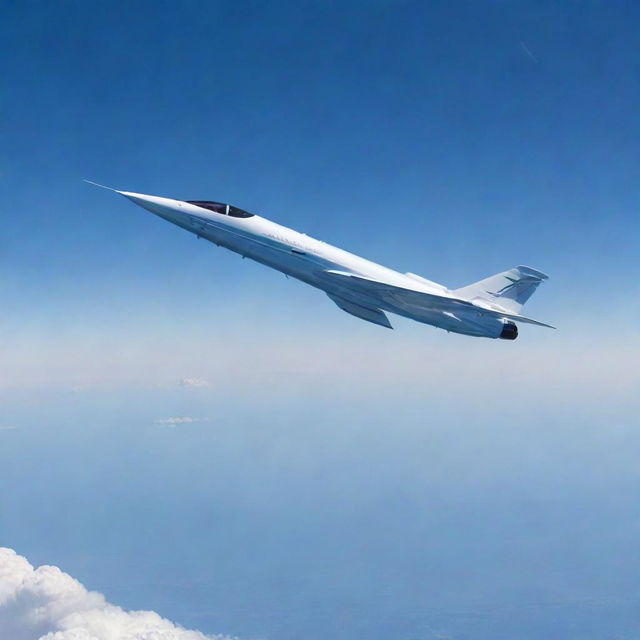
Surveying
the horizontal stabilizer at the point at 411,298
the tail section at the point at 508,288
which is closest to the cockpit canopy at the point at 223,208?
the horizontal stabilizer at the point at 411,298

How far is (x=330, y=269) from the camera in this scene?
17016 mm

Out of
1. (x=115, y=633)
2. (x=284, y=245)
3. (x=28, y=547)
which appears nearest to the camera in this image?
(x=284, y=245)

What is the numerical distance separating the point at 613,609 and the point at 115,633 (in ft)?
468

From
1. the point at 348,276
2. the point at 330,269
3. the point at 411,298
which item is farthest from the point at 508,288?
the point at 330,269

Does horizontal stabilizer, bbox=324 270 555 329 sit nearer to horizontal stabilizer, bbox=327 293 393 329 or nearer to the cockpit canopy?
horizontal stabilizer, bbox=327 293 393 329

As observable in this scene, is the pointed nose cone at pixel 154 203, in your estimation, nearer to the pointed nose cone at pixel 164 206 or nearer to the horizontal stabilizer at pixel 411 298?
the pointed nose cone at pixel 164 206

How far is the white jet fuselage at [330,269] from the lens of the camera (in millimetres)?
16578

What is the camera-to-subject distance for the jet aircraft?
16625 mm

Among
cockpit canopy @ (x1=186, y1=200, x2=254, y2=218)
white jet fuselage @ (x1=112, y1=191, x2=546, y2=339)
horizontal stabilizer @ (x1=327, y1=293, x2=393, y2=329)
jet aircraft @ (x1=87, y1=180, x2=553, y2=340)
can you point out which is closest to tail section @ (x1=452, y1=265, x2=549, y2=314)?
jet aircraft @ (x1=87, y1=180, x2=553, y2=340)

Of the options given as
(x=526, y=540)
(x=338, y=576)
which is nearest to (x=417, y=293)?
(x=338, y=576)

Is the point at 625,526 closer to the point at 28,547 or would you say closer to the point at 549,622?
the point at 549,622

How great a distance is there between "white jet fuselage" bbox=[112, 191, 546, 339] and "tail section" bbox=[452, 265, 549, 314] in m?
0.90

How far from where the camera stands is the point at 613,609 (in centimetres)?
13950

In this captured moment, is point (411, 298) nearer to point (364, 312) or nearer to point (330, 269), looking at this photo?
point (364, 312)
